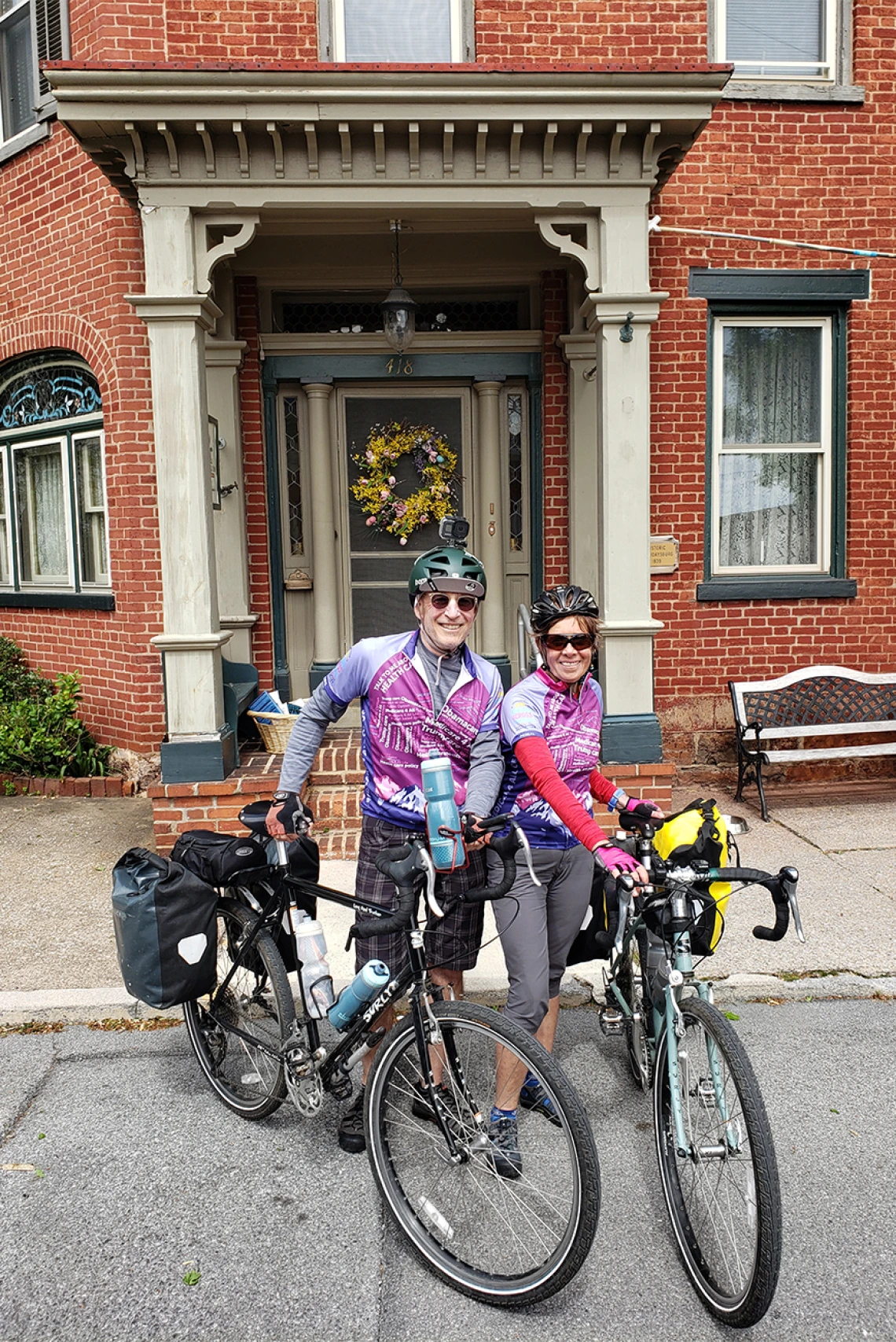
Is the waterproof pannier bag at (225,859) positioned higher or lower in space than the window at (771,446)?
lower

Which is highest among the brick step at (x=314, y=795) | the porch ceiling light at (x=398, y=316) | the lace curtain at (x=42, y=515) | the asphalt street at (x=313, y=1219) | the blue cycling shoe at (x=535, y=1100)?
the porch ceiling light at (x=398, y=316)

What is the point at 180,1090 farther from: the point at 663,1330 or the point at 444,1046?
the point at 663,1330

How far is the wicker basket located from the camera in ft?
22.9

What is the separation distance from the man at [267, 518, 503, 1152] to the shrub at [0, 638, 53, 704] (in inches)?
236

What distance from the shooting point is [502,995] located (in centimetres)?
463

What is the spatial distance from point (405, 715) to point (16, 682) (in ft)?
21.2

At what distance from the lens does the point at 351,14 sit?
7492 mm

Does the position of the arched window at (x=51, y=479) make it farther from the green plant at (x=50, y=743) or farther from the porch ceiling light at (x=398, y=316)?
the porch ceiling light at (x=398, y=316)

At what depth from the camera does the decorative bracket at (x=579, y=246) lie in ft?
21.1

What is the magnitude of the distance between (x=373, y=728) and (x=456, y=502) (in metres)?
5.48

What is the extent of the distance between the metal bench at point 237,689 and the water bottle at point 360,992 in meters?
3.75

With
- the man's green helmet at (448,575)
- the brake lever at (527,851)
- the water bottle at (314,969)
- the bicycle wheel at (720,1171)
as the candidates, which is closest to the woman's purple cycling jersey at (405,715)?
the man's green helmet at (448,575)

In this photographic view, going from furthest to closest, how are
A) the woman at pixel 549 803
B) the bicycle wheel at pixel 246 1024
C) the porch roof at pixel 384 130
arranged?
the porch roof at pixel 384 130, the bicycle wheel at pixel 246 1024, the woman at pixel 549 803

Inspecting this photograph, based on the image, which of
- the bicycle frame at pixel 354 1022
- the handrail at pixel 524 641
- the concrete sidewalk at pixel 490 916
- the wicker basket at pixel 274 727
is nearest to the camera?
the bicycle frame at pixel 354 1022
